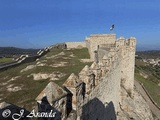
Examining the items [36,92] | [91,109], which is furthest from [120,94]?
[91,109]

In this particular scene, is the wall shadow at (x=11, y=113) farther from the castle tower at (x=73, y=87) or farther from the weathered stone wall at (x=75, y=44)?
the weathered stone wall at (x=75, y=44)

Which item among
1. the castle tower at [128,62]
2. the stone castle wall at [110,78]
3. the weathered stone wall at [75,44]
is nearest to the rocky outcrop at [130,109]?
the stone castle wall at [110,78]

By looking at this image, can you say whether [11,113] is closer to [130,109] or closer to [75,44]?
[130,109]

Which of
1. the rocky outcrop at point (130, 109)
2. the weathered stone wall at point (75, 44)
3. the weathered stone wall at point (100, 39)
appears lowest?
the rocky outcrop at point (130, 109)

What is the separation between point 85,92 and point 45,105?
295 centimetres

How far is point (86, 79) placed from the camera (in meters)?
8.55

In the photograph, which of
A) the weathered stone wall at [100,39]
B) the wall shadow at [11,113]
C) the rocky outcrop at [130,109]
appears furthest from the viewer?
Result: the weathered stone wall at [100,39]

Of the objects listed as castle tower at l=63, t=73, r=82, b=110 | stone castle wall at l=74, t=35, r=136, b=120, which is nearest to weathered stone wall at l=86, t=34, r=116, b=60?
stone castle wall at l=74, t=35, r=136, b=120

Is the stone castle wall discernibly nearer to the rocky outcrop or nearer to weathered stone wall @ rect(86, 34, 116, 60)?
weathered stone wall @ rect(86, 34, 116, 60)

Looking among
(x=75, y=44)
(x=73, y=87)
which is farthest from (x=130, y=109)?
(x=75, y=44)

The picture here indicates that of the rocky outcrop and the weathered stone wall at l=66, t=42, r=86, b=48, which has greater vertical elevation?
the weathered stone wall at l=66, t=42, r=86, b=48

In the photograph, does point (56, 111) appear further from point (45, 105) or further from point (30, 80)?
point (30, 80)

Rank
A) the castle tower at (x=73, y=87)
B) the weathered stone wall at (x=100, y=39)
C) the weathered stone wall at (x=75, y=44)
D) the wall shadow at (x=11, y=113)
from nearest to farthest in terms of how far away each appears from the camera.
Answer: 1. the wall shadow at (x=11, y=113)
2. the castle tower at (x=73, y=87)
3. the weathered stone wall at (x=100, y=39)
4. the weathered stone wall at (x=75, y=44)

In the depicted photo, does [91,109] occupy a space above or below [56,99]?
below
